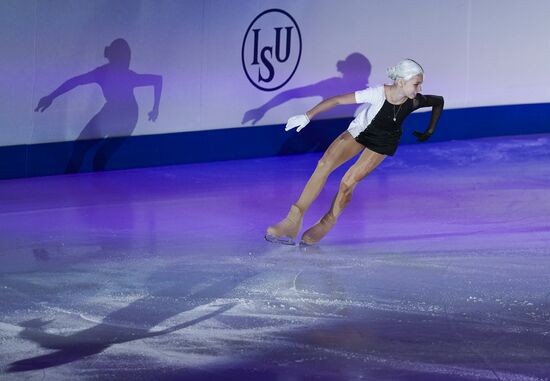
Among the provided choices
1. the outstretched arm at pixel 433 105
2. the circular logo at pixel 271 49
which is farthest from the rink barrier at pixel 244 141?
the outstretched arm at pixel 433 105

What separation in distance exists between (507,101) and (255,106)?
10.4ft

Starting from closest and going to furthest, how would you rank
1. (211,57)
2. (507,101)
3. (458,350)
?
(458,350)
(211,57)
(507,101)

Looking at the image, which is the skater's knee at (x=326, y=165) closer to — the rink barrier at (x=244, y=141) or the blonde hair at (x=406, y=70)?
the blonde hair at (x=406, y=70)

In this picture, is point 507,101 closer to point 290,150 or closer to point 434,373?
point 290,150

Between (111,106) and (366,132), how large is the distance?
3362 millimetres

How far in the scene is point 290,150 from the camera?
11820 mm

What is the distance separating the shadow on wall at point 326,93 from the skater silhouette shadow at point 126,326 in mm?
4780

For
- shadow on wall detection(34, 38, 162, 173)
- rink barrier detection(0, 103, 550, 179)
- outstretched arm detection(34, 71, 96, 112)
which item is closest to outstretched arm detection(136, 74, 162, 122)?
shadow on wall detection(34, 38, 162, 173)

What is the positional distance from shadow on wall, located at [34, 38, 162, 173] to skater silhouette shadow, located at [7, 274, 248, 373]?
3.76 metres

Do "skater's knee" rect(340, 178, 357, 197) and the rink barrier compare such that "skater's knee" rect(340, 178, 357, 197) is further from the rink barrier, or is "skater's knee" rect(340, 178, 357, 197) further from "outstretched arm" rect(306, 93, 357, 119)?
the rink barrier

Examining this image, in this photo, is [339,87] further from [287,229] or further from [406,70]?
[406,70]

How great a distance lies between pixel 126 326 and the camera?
611cm

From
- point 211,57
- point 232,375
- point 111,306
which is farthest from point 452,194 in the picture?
point 232,375

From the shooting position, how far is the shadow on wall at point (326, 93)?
11617 millimetres
